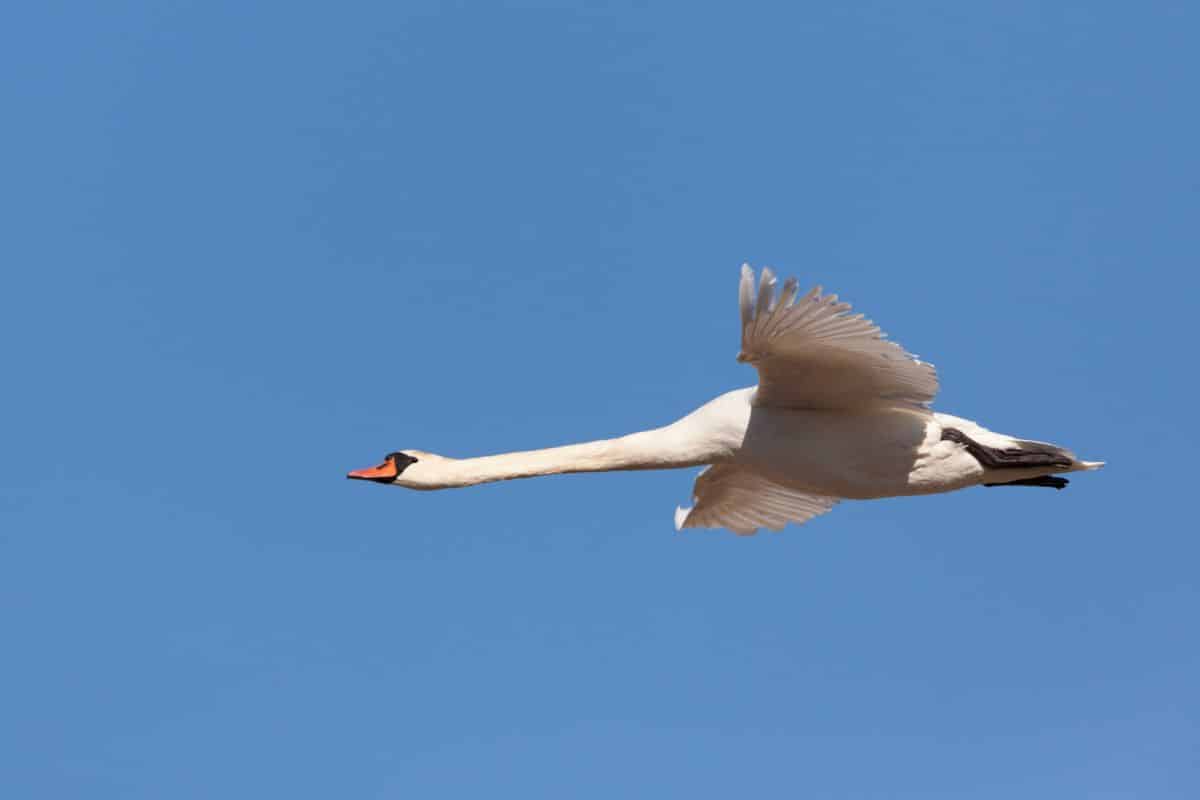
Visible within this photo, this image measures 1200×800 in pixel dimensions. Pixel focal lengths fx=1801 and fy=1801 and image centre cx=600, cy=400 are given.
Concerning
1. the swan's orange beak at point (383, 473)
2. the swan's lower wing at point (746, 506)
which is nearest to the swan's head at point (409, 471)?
the swan's orange beak at point (383, 473)

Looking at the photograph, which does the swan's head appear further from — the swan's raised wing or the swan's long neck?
the swan's raised wing

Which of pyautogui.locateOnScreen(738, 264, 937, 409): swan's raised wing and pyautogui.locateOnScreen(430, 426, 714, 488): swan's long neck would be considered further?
pyautogui.locateOnScreen(430, 426, 714, 488): swan's long neck

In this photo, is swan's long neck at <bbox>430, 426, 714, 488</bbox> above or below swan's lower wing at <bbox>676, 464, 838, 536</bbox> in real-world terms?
below

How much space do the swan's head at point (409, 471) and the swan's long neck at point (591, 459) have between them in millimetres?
66

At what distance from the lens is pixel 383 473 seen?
16.4 metres

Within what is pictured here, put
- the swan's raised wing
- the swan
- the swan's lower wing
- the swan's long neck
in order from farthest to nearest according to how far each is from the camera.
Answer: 1. the swan's lower wing
2. the swan's long neck
3. the swan
4. the swan's raised wing

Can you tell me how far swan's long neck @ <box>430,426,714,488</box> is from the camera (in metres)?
15.6

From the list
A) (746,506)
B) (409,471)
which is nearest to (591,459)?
(409,471)

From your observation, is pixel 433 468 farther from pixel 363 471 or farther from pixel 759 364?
pixel 759 364

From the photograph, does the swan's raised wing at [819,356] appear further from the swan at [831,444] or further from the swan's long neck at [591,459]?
the swan's long neck at [591,459]

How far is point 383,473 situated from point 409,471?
272mm

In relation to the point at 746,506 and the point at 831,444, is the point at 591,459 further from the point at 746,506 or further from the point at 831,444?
the point at 746,506

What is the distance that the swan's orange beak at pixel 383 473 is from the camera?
16.4 m

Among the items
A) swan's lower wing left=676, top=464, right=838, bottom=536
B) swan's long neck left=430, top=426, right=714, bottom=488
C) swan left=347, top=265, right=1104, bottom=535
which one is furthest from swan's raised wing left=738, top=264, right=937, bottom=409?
swan's lower wing left=676, top=464, right=838, bottom=536
